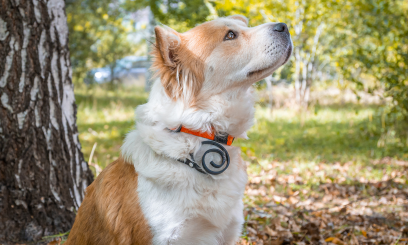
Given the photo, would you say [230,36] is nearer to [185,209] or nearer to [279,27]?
[279,27]

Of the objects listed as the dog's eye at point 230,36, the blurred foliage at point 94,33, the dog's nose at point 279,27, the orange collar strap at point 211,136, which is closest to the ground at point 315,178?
the orange collar strap at point 211,136

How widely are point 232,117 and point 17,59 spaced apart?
164cm

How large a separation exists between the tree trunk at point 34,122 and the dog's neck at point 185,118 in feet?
3.28

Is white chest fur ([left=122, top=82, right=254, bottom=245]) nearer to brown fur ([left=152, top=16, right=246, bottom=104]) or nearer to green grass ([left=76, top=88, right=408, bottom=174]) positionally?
brown fur ([left=152, top=16, right=246, bottom=104])

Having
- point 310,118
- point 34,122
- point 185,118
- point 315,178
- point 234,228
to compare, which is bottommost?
point 310,118

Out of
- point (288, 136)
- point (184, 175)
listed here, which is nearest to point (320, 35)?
point (288, 136)

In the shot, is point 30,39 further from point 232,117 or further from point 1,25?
point 232,117

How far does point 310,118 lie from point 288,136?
220 cm

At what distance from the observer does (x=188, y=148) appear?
77.2 inches

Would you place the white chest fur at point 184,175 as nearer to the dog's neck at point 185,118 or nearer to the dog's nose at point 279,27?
the dog's neck at point 185,118

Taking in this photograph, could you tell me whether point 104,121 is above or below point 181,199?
below

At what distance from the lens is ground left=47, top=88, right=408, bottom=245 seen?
308cm

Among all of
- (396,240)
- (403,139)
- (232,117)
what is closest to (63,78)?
(232,117)

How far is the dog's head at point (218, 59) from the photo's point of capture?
207 centimetres
